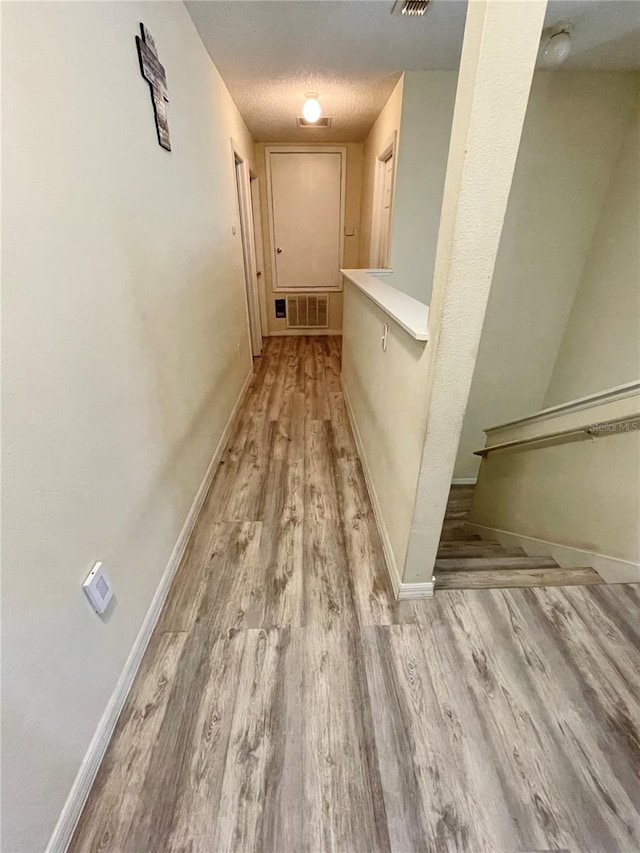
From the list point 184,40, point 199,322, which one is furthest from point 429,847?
point 184,40

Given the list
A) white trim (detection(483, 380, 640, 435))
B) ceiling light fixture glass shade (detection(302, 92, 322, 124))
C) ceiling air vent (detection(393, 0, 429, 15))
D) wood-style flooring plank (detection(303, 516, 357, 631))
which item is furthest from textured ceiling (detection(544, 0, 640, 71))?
wood-style flooring plank (detection(303, 516, 357, 631))

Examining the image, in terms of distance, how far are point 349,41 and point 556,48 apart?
3.79 feet

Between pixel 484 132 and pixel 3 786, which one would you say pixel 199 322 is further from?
pixel 3 786

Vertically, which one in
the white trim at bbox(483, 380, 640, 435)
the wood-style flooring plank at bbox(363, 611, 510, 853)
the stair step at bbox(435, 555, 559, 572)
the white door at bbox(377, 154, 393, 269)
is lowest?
the stair step at bbox(435, 555, 559, 572)

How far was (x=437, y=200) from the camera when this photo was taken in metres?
2.87

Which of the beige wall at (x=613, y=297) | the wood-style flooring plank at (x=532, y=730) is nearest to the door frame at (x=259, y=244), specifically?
the beige wall at (x=613, y=297)

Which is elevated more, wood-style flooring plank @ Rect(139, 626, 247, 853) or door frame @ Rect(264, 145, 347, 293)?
door frame @ Rect(264, 145, 347, 293)

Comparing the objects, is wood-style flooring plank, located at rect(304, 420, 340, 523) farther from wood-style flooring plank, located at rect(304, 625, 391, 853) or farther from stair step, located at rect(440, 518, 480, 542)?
stair step, located at rect(440, 518, 480, 542)

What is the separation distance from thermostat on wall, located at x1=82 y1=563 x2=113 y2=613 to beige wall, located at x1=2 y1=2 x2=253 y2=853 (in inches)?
1.0

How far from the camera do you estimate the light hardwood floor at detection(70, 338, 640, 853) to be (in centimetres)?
93

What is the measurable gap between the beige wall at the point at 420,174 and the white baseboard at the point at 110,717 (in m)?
2.55

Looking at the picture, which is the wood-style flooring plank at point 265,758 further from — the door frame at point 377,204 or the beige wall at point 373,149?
the beige wall at point 373,149

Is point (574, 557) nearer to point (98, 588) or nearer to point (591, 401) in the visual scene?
point (591, 401)

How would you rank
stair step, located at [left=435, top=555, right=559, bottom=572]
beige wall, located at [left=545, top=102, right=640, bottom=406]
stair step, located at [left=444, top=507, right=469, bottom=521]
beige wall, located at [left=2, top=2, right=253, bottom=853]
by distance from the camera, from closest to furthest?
1. beige wall, located at [left=2, top=2, right=253, bottom=853]
2. stair step, located at [left=435, top=555, right=559, bottom=572]
3. beige wall, located at [left=545, top=102, right=640, bottom=406]
4. stair step, located at [left=444, top=507, right=469, bottom=521]
